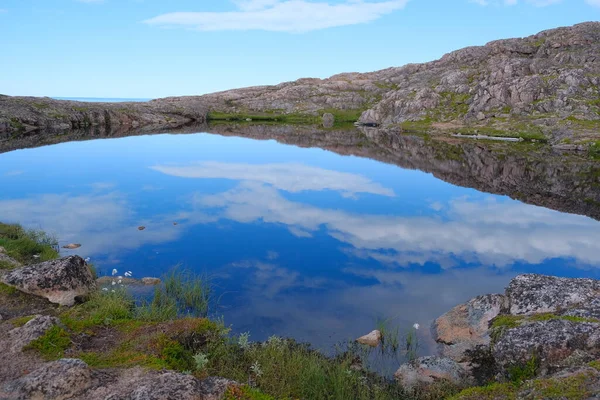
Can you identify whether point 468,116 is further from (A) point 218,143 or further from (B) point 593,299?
(B) point 593,299

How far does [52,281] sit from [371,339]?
1786 centimetres

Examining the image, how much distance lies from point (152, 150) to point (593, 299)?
105965 millimetres

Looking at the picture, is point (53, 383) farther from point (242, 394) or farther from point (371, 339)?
point (371, 339)

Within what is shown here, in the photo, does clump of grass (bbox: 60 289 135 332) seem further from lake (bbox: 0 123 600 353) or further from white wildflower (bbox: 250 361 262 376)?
white wildflower (bbox: 250 361 262 376)

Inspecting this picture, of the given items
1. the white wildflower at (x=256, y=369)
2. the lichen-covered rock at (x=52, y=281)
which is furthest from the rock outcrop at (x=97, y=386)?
the lichen-covered rock at (x=52, y=281)

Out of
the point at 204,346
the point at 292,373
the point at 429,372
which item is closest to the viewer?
the point at 292,373

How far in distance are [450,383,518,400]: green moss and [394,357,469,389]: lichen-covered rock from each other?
4.01 metres

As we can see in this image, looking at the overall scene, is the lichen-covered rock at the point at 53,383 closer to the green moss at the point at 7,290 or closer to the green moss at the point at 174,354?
the green moss at the point at 174,354

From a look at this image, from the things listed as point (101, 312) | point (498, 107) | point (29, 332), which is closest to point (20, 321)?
point (29, 332)

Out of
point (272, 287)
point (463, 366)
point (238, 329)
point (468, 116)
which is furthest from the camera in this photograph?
point (468, 116)

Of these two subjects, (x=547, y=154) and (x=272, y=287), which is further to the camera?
(x=547, y=154)

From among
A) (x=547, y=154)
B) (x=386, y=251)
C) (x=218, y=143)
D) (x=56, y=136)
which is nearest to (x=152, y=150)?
(x=218, y=143)

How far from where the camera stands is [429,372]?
2005 cm

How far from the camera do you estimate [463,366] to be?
21312 millimetres
